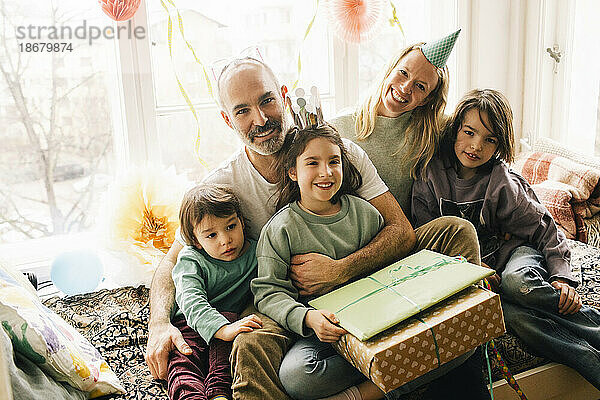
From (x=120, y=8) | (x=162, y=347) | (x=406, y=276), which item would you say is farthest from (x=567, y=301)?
(x=120, y=8)

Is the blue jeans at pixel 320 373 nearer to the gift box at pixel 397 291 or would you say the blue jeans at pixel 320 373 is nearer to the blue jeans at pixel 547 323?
the gift box at pixel 397 291

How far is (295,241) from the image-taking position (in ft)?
5.63

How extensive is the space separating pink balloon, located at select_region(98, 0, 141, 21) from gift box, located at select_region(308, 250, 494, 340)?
1348mm

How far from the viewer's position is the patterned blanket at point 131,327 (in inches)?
63.1

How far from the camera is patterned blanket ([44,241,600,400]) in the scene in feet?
5.25

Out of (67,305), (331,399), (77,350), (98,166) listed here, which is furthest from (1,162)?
(331,399)

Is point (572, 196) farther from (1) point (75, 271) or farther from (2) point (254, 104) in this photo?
(1) point (75, 271)

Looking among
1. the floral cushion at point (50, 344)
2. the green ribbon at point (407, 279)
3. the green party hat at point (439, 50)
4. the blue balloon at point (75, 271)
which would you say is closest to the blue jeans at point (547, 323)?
the green ribbon at point (407, 279)

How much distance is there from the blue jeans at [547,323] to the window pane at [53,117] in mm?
1642

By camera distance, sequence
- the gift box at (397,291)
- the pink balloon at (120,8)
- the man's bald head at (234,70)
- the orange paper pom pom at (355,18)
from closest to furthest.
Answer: the gift box at (397,291) < the man's bald head at (234,70) < the pink balloon at (120,8) < the orange paper pom pom at (355,18)

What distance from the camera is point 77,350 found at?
1494 millimetres

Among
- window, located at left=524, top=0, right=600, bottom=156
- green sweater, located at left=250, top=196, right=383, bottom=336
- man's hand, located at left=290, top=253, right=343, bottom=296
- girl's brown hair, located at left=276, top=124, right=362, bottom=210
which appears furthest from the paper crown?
window, located at left=524, top=0, right=600, bottom=156

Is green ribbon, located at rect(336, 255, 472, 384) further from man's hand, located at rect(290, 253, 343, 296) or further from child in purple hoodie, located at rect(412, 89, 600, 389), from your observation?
child in purple hoodie, located at rect(412, 89, 600, 389)

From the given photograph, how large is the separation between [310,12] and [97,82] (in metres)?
0.95
